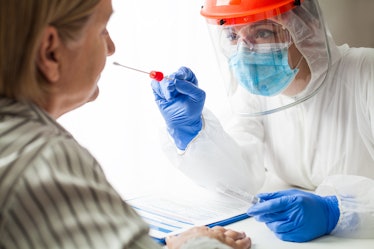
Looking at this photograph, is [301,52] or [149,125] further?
[149,125]

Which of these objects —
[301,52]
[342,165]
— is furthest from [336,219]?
[301,52]

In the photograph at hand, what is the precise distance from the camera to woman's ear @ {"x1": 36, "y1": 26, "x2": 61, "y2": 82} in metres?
0.70

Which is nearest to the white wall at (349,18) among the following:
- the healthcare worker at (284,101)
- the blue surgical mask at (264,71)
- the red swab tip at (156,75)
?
the healthcare worker at (284,101)

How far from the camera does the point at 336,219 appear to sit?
3.92 feet

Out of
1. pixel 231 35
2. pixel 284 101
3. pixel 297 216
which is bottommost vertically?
pixel 297 216

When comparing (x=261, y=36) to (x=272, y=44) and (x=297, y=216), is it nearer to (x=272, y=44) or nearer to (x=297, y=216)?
(x=272, y=44)

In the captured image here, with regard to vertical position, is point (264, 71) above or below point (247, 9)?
below

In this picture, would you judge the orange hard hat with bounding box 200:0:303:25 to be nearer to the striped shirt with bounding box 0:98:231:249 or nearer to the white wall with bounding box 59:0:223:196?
the white wall with bounding box 59:0:223:196

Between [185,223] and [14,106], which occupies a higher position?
[14,106]

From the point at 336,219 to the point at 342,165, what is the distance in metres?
0.29

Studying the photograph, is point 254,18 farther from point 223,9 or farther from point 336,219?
point 336,219

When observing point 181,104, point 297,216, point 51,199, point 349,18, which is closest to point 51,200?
point 51,199

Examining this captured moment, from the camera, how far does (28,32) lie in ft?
2.24

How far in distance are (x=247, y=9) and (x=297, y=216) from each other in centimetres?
55
